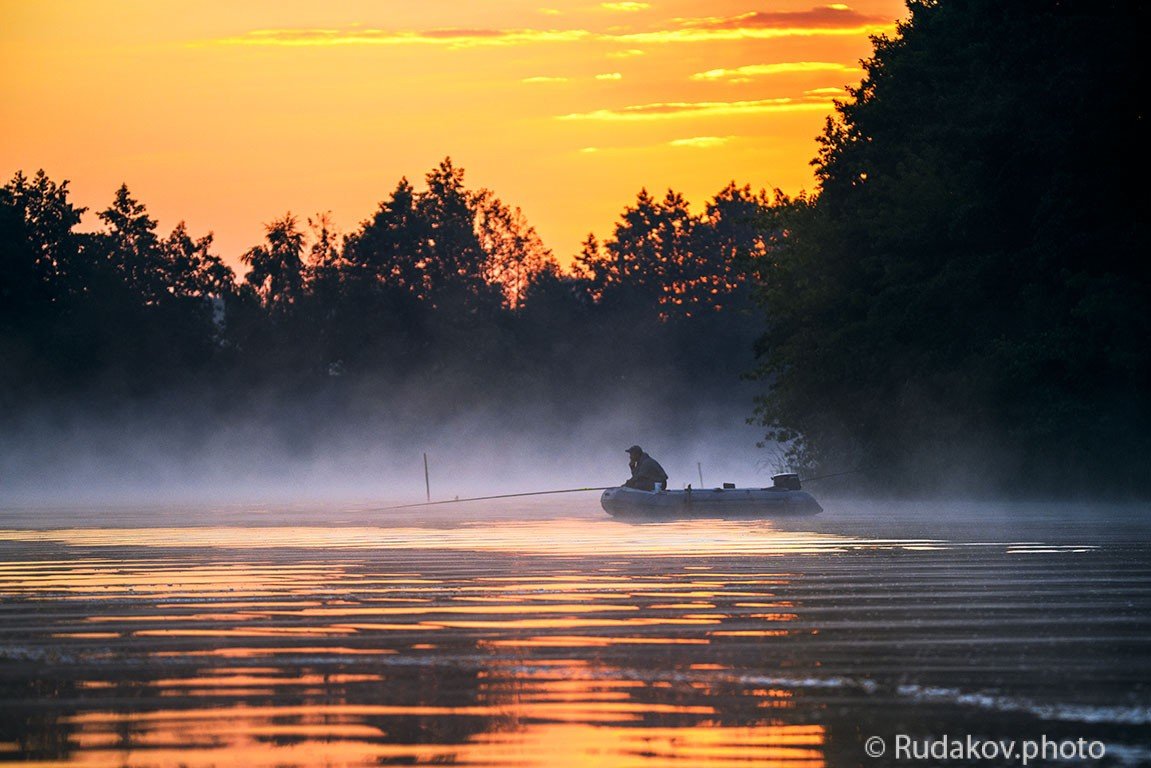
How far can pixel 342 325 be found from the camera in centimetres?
10925

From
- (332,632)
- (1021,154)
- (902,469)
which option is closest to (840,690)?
(332,632)

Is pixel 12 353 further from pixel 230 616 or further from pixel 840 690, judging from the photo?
pixel 840 690

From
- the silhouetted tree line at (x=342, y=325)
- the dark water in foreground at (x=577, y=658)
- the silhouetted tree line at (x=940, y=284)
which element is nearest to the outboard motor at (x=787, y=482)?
the silhouetted tree line at (x=940, y=284)

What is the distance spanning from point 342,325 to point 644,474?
67.6 metres

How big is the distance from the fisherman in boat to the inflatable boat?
55 cm

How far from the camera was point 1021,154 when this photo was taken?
47344 mm

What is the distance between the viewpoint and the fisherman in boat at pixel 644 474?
1688 inches

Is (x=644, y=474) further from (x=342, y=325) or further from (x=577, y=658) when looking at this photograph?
(x=342, y=325)

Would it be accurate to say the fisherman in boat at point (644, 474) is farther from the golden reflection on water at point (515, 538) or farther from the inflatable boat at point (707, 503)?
the golden reflection on water at point (515, 538)

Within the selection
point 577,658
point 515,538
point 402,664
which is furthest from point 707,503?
point 402,664

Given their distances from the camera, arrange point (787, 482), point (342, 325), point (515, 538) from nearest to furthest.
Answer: point (515, 538) < point (787, 482) < point (342, 325)

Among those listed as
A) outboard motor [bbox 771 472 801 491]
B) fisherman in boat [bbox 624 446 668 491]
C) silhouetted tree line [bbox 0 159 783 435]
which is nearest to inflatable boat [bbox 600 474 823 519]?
fisherman in boat [bbox 624 446 668 491]

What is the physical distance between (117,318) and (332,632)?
286 feet

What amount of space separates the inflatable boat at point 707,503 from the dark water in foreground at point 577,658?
14.7 meters
